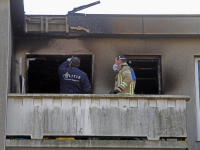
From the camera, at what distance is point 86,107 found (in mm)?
13453

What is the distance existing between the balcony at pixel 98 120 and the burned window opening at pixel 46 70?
2.18 meters

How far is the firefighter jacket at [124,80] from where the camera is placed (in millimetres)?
13723

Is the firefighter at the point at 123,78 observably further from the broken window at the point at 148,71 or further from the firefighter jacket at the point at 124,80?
the broken window at the point at 148,71

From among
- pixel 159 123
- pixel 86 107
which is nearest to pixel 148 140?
pixel 159 123

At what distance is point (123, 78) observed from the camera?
1394cm

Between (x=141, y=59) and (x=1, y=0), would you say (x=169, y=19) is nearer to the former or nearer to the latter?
(x=141, y=59)

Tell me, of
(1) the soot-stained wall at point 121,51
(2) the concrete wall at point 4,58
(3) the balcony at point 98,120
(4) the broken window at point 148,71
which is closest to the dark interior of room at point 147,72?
(4) the broken window at point 148,71

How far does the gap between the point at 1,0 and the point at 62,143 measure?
3599 mm

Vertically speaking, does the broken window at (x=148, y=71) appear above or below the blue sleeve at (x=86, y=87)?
above

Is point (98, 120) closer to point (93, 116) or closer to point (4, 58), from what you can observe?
point (93, 116)

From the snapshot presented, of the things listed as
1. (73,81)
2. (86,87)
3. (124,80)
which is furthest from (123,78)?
(73,81)

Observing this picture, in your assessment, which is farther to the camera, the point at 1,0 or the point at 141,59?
the point at 141,59

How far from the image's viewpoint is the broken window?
15578 millimetres

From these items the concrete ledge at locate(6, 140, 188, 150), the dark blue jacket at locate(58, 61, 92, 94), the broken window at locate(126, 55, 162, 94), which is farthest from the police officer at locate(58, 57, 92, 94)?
the broken window at locate(126, 55, 162, 94)
